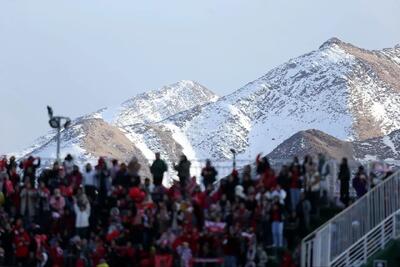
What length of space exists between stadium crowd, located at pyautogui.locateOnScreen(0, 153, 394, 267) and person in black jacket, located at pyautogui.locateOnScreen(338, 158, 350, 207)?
0.10ft

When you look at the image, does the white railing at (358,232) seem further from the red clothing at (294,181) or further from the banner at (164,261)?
the banner at (164,261)

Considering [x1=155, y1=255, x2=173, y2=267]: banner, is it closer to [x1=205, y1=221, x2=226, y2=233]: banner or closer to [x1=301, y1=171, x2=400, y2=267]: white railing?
[x1=205, y1=221, x2=226, y2=233]: banner

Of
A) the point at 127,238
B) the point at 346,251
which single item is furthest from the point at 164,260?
the point at 346,251

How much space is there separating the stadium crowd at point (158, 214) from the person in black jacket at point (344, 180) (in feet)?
0.10

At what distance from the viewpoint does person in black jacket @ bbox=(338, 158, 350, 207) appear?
4162cm

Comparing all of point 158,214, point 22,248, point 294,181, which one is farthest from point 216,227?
point 22,248

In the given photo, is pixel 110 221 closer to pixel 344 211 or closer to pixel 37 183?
pixel 37 183

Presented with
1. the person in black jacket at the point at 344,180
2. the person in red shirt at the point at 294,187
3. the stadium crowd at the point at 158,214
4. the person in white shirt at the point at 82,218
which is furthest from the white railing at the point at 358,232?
the person in white shirt at the point at 82,218

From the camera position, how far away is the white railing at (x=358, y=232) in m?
37.4

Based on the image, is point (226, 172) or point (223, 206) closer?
point (223, 206)

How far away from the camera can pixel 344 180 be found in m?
41.7

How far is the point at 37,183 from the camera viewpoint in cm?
4409

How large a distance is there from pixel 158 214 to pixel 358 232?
18.3ft

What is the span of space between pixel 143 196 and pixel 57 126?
7.24 meters
